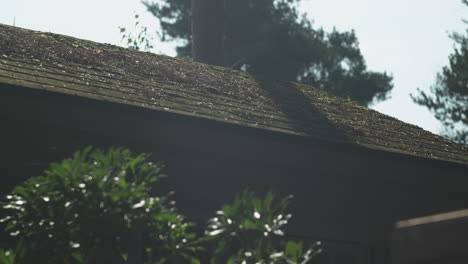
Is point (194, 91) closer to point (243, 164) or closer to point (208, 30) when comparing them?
point (243, 164)

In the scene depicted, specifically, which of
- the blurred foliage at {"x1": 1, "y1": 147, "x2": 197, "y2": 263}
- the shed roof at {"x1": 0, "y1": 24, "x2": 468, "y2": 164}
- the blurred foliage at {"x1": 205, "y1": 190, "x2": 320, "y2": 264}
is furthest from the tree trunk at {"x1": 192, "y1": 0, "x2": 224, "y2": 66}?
the blurred foliage at {"x1": 205, "y1": 190, "x2": 320, "y2": 264}

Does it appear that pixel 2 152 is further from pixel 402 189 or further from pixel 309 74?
pixel 309 74

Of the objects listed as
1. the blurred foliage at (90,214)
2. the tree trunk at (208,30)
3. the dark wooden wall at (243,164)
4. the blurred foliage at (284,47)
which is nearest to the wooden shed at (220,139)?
the dark wooden wall at (243,164)

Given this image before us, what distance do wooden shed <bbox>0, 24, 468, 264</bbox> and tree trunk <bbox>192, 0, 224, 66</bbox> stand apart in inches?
243

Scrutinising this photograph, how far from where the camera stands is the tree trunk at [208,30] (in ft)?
58.7

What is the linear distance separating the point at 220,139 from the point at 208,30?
9753 mm

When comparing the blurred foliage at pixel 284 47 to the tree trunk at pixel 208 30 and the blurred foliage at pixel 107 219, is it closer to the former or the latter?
the tree trunk at pixel 208 30

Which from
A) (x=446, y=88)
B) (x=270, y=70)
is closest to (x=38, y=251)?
(x=270, y=70)

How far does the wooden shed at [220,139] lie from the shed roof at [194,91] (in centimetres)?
3

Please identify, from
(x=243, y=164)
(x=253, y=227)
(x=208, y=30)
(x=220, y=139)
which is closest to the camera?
(x=253, y=227)

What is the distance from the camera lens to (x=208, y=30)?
18.0 meters

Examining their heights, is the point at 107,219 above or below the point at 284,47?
below

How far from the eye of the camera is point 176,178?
8.39 metres

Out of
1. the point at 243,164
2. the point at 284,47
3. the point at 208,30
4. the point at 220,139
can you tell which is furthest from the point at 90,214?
the point at 284,47
